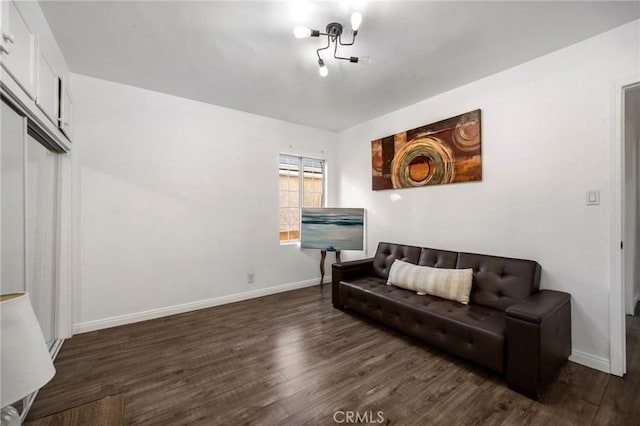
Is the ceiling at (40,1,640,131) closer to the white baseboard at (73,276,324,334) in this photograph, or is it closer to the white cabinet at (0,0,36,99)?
the white cabinet at (0,0,36,99)

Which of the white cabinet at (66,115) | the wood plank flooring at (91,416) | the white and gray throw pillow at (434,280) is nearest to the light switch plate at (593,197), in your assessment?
the white and gray throw pillow at (434,280)

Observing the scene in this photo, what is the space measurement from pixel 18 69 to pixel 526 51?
366 centimetres

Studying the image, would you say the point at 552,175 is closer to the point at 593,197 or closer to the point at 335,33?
the point at 593,197

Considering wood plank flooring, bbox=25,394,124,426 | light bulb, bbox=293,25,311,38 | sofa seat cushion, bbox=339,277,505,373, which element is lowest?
sofa seat cushion, bbox=339,277,505,373

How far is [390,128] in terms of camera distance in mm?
3805

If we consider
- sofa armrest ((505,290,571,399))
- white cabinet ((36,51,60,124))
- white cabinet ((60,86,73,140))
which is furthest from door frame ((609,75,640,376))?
white cabinet ((60,86,73,140))

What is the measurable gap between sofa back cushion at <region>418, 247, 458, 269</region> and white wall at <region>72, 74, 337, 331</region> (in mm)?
1996

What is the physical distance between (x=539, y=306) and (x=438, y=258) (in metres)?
1.08

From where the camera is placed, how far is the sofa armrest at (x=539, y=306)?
1.78 m

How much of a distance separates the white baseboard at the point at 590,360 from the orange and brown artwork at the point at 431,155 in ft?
5.65

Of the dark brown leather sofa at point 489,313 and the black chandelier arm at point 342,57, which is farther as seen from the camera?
the black chandelier arm at point 342,57

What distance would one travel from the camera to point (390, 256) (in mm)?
3424

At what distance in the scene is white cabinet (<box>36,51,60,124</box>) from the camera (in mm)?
1815

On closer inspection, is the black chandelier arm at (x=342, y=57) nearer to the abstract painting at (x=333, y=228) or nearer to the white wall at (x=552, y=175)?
the white wall at (x=552, y=175)
